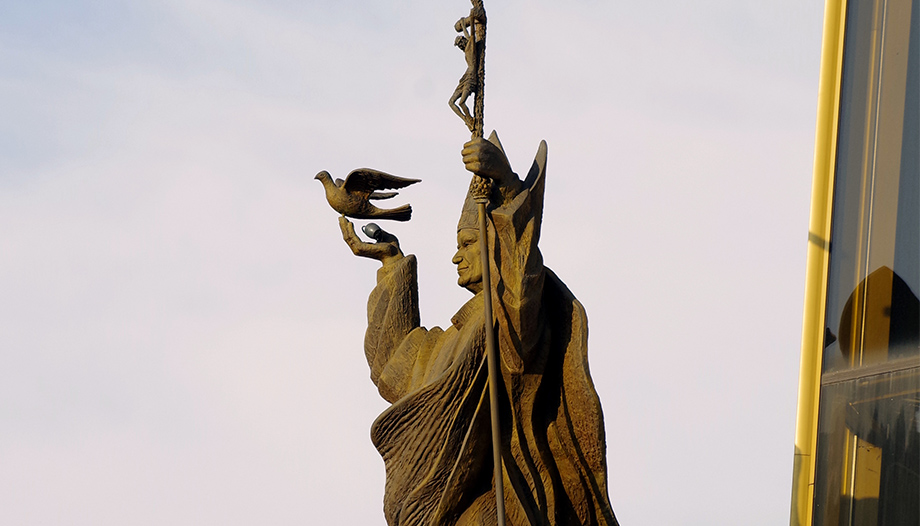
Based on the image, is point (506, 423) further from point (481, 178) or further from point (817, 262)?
point (817, 262)

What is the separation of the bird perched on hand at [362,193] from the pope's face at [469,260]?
22.0 inches

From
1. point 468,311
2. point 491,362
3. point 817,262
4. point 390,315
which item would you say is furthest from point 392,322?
point 817,262

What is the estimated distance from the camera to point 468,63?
6.39 metres

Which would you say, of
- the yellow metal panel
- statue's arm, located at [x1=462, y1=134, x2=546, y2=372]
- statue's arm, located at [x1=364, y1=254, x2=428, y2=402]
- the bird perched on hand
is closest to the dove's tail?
the bird perched on hand

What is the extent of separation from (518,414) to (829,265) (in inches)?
98.2

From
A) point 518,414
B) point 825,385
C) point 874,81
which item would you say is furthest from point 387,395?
point 874,81

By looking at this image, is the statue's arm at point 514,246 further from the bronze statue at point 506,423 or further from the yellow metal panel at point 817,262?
the yellow metal panel at point 817,262

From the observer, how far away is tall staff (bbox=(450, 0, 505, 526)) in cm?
604

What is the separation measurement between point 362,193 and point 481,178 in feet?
4.20

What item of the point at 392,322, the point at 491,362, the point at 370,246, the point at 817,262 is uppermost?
the point at 817,262

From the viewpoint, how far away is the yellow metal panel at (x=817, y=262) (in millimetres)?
8070

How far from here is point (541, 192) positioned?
625 centimetres

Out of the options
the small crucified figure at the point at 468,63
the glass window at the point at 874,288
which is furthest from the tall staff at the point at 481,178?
the glass window at the point at 874,288

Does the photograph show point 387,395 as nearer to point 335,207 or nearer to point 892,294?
point 335,207
